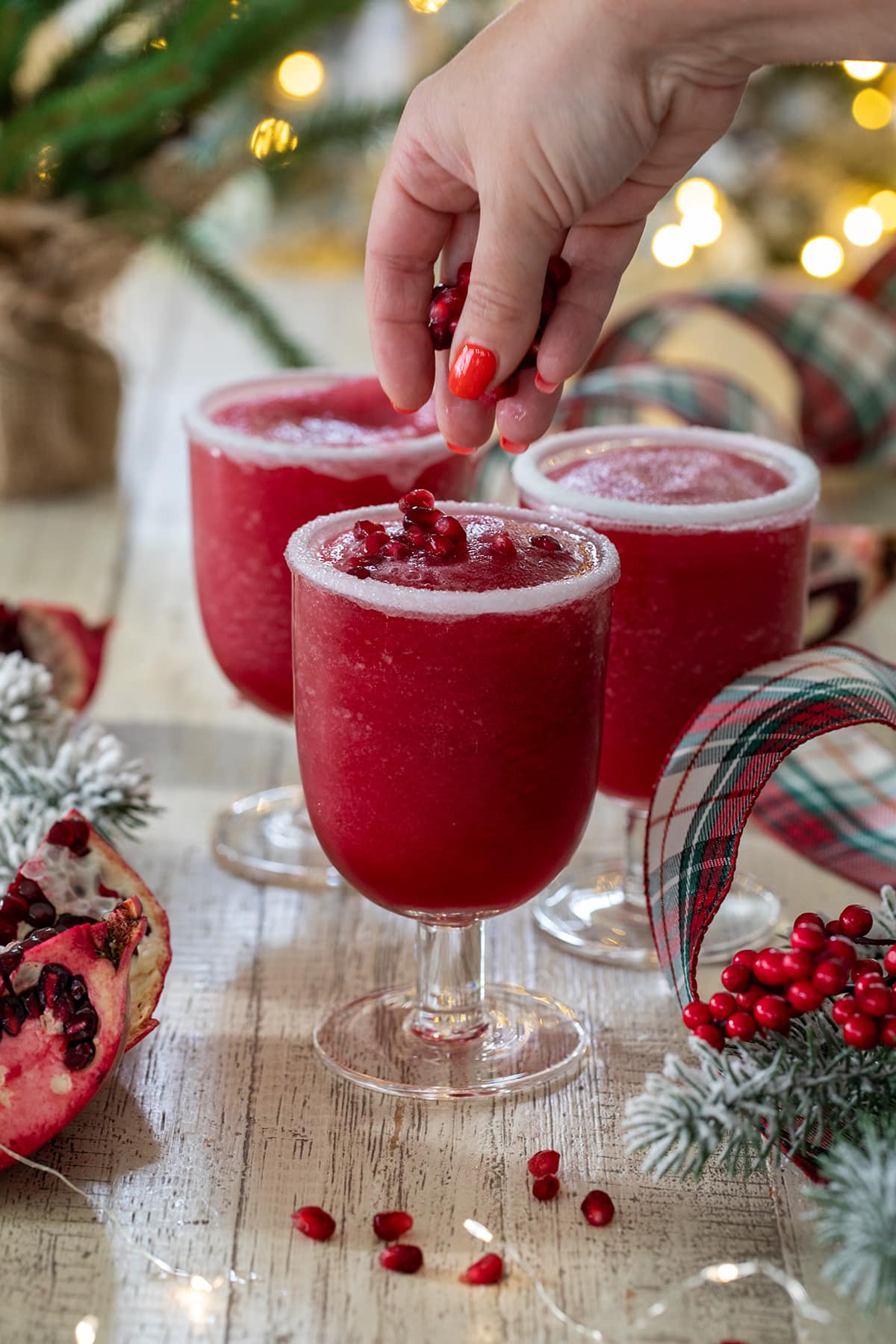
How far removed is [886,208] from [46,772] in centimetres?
250

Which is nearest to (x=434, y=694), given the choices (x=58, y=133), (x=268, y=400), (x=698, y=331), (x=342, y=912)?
(x=342, y=912)

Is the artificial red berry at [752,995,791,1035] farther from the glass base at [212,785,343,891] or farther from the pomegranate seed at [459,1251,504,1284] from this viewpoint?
the glass base at [212,785,343,891]

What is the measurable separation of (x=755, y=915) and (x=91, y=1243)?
665 mm

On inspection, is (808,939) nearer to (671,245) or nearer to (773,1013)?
(773,1013)

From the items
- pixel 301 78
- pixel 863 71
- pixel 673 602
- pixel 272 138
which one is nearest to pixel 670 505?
pixel 673 602

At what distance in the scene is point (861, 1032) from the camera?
90 centimetres

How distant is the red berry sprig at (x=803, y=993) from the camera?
90cm

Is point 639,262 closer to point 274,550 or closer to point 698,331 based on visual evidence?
point 698,331

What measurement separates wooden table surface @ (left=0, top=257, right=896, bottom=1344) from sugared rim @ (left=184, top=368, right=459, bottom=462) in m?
0.37

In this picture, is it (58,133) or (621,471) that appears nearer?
(621,471)

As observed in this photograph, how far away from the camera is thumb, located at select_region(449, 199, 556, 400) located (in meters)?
0.98

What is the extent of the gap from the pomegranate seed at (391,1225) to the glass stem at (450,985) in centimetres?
22

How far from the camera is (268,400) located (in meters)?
1.42

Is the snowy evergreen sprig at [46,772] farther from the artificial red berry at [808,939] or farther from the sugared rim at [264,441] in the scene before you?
the artificial red berry at [808,939]
